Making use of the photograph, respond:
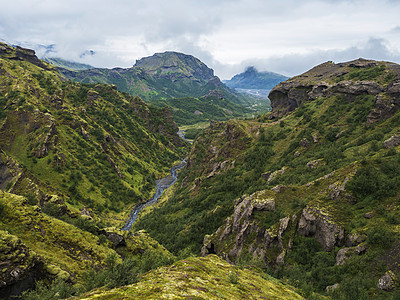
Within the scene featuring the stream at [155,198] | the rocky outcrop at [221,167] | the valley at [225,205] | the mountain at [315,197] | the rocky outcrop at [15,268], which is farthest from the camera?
the stream at [155,198]

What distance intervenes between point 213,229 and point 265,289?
177 feet

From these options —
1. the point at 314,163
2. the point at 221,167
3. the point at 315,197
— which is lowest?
the point at 315,197

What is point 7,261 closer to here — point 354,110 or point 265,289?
point 265,289

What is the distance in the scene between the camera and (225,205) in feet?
268

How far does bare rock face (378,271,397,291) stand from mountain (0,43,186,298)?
29705 mm

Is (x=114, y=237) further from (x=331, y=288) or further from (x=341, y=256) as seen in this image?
(x=341, y=256)

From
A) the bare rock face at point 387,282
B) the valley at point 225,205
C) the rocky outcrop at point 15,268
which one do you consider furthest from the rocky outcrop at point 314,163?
the rocky outcrop at point 15,268

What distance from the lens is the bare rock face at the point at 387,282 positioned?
82.7ft

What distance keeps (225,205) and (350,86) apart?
3461 inches

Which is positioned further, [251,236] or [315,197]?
[251,236]

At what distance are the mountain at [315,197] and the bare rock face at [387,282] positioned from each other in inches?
4.1

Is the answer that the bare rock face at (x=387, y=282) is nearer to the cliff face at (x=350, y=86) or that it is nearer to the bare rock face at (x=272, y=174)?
the bare rock face at (x=272, y=174)

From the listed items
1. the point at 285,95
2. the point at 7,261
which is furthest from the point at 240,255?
the point at 285,95

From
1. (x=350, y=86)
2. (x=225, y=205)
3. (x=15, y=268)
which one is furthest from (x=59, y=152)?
(x=350, y=86)
